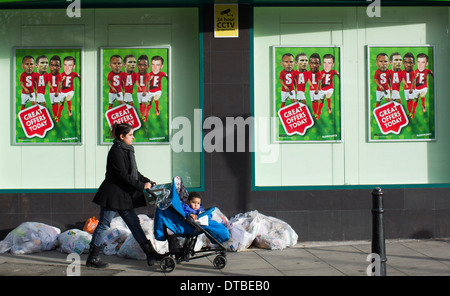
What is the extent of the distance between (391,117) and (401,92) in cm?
43

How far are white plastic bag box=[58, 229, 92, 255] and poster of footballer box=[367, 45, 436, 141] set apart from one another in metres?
4.63

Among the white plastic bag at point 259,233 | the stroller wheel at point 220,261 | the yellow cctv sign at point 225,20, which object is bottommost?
the stroller wheel at point 220,261

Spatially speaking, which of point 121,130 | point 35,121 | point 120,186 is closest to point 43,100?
point 35,121

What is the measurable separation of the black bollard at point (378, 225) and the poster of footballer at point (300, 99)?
3134 millimetres

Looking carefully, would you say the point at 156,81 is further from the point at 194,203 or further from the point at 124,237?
the point at 194,203

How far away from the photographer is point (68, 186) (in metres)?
8.96

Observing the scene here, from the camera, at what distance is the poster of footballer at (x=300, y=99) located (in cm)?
898

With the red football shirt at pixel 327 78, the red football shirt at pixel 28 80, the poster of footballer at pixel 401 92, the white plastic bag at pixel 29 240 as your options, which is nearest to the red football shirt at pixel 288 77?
the red football shirt at pixel 327 78

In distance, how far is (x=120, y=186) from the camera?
274 inches

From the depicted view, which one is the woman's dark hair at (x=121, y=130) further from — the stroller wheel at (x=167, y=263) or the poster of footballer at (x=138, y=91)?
the poster of footballer at (x=138, y=91)

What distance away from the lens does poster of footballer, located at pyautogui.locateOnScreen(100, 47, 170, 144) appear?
29.4ft

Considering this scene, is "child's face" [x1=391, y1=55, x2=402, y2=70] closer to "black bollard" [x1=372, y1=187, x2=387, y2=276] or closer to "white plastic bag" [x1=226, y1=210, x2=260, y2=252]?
"white plastic bag" [x1=226, y1=210, x2=260, y2=252]

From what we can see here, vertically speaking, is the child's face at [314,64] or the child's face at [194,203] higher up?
the child's face at [314,64]

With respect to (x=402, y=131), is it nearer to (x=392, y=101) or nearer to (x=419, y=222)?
(x=392, y=101)
